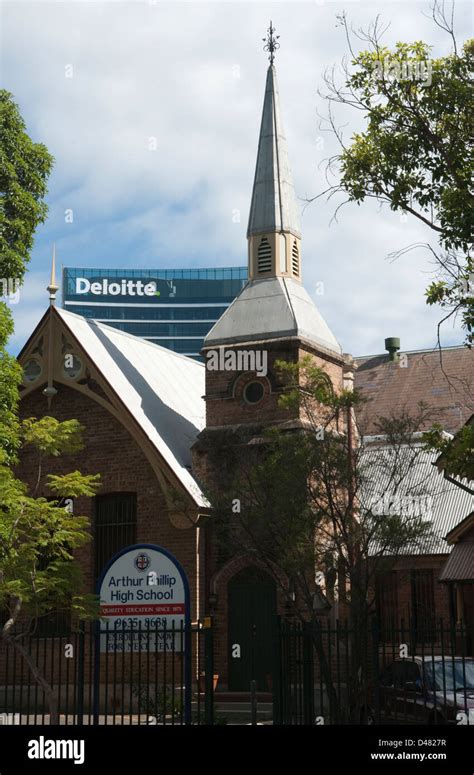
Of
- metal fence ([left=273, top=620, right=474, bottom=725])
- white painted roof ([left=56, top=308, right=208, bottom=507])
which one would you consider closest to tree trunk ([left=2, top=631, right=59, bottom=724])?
metal fence ([left=273, top=620, right=474, bottom=725])

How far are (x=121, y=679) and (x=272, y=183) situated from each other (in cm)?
1506

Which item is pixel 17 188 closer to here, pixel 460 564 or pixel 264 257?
pixel 264 257

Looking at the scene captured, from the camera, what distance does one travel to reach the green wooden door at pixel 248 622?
91.4 ft

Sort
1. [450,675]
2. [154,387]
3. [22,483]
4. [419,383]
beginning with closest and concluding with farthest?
1. [450,675]
2. [22,483]
3. [154,387]
4. [419,383]

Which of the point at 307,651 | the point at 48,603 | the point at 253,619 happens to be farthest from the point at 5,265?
the point at 307,651

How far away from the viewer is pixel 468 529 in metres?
29.0

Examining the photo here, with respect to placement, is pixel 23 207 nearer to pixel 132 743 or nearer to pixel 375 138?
pixel 375 138

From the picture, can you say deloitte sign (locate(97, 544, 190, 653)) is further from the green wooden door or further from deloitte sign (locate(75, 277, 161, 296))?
deloitte sign (locate(75, 277, 161, 296))

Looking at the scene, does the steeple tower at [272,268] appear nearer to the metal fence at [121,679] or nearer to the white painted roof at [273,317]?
the white painted roof at [273,317]

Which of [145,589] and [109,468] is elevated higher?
[109,468]

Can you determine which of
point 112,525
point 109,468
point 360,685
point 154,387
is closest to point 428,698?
point 360,685

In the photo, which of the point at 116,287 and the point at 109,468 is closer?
the point at 109,468

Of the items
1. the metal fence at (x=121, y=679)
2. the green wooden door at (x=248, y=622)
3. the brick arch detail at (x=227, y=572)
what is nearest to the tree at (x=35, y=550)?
the metal fence at (x=121, y=679)

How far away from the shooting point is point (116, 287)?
15912 centimetres
